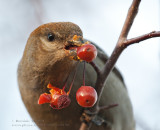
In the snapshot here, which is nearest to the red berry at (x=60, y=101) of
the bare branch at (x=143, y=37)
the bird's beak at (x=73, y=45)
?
the bird's beak at (x=73, y=45)

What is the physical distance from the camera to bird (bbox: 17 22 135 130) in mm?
1550

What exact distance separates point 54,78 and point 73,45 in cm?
30

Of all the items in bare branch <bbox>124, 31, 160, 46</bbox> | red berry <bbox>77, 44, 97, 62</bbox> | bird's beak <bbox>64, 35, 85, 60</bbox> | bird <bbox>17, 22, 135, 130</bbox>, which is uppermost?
bare branch <bbox>124, 31, 160, 46</bbox>

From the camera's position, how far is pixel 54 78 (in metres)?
1.66

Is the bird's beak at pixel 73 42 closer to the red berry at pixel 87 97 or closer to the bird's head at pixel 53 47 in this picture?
the bird's head at pixel 53 47

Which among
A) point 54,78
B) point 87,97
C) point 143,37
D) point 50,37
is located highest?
point 143,37

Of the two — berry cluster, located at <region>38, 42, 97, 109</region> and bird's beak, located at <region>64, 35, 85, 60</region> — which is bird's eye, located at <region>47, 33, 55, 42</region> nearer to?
bird's beak, located at <region>64, 35, 85, 60</region>

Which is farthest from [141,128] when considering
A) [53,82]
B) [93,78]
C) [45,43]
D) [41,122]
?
[45,43]

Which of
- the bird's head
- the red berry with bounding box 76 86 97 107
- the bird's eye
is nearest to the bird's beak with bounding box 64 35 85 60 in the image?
the bird's head

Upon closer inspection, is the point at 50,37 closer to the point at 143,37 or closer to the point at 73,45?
the point at 73,45

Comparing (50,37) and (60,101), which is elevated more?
(50,37)

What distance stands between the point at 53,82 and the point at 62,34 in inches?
13.1

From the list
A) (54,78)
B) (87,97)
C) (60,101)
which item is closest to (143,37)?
(87,97)

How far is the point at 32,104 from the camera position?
1888 millimetres
